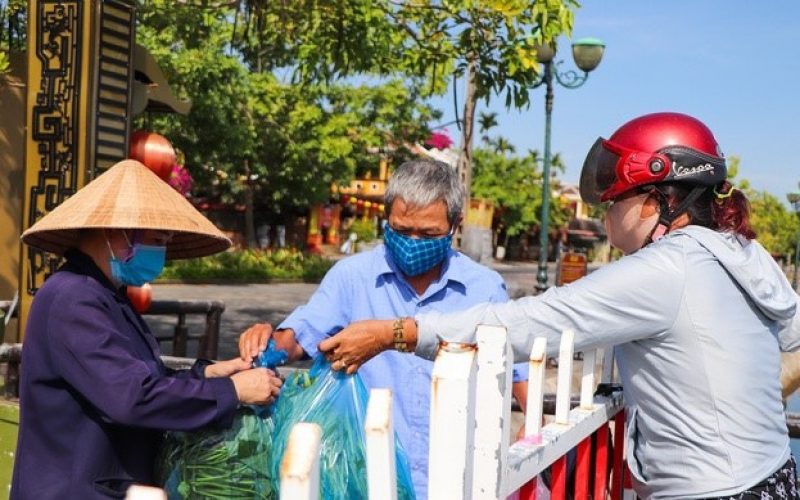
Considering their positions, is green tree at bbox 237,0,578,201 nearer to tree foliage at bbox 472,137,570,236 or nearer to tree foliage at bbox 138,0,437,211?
tree foliage at bbox 138,0,437,211

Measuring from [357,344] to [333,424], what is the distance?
7.7 inches

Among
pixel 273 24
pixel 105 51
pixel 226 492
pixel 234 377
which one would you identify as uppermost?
pixel 273 24

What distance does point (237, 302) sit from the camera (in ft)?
62.1

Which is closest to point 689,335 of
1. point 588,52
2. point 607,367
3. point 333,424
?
point 333,424

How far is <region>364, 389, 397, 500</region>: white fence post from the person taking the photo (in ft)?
3.85

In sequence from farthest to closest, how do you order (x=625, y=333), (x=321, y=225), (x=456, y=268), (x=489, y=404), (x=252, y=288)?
(x=321, y=225), (x=252, y=288), (x=456, y=268), (x=625, y=333), (x=489, y=404)

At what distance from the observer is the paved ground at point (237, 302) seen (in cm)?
1339

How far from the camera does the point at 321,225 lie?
41281mm

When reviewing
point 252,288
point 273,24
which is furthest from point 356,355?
point 252,288

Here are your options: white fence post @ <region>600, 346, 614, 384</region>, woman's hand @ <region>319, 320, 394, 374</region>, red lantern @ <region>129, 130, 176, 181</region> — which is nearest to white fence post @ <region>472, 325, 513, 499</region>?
woman's hand @ <region>319, 320, 394, 374</region>

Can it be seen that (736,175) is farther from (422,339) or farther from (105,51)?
(422,339)

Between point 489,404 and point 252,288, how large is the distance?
2170 centimetres

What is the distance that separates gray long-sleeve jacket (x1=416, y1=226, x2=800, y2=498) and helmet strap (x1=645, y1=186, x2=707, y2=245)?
88mm

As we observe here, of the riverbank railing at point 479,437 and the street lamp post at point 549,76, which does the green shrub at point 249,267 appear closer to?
the street lamp post at point 549,76
